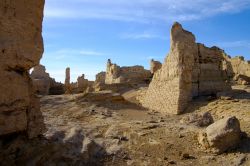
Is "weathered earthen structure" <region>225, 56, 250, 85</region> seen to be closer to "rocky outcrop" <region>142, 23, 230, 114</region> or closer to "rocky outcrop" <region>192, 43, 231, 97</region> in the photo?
"rocky outcrop" <region>192, 43, 231, 97</region>

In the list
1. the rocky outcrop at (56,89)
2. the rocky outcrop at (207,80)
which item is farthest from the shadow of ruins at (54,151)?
the rocky outcrop at (56,89)

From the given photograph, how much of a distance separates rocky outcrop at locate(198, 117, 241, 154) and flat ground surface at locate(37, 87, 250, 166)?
0.20 m

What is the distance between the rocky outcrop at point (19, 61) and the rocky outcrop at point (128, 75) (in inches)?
949

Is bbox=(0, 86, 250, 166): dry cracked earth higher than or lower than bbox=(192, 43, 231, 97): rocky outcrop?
lower

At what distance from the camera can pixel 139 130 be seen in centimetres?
1285

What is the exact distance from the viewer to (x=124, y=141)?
1170cm

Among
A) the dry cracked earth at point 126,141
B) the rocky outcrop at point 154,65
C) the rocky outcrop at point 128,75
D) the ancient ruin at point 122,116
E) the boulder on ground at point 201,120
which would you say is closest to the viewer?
the ancient ruin at point 122,116

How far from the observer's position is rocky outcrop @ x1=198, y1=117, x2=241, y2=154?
10609mm

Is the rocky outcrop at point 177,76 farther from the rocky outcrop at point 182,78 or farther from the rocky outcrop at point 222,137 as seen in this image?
the rocky outcrop at point 222,137

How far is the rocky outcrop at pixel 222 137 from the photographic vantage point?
34.8 feet

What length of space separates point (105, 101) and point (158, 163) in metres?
9.17

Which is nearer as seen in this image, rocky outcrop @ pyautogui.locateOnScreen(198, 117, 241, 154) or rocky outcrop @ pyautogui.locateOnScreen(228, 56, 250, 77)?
rocky outcrop @ pyautogui.locateOnScreen(198, 117, 241, 154)

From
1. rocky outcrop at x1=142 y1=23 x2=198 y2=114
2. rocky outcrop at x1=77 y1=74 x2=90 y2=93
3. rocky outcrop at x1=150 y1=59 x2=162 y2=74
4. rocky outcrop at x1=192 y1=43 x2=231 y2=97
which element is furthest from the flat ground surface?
rocky outcrop at x1=150 y1=59 x2=162 y2=74

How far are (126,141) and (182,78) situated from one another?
6.80 metres
